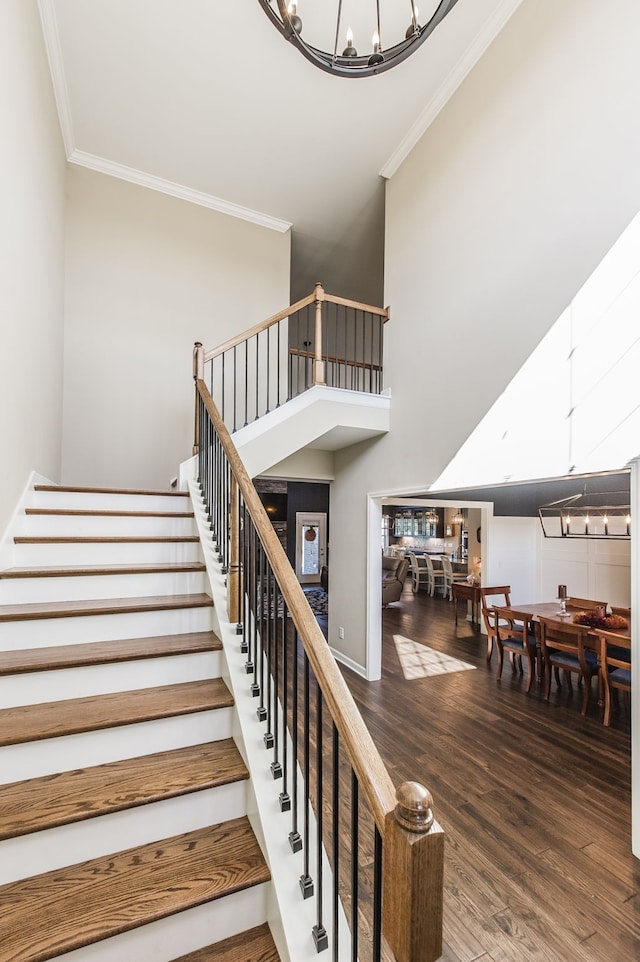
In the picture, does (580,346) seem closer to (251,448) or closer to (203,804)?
(251,448)

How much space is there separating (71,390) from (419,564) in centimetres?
978

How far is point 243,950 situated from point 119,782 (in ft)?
1.98

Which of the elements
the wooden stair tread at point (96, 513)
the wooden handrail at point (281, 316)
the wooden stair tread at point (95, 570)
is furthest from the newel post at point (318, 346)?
the wooden stair tread at point (95, 570)

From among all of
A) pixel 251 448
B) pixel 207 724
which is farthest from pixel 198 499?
pixel 207 724

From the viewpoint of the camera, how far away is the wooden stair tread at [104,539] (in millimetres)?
2324

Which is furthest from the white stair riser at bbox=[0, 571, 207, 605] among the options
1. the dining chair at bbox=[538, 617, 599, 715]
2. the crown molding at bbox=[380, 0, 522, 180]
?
the crown molding at bbox=[380, 0, 522, 180]

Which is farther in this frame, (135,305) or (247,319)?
(247,319)

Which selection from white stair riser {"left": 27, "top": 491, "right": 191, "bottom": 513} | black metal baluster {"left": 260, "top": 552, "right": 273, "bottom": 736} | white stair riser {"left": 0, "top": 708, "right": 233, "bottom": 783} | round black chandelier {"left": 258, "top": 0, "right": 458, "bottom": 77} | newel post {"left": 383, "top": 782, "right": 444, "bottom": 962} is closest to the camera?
newel post {"left": 383, "top": 782, "right": 444, "bottom": 962}

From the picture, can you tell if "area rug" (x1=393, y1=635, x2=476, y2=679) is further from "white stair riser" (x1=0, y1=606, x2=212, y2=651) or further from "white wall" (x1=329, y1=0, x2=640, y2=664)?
"white stair riser" (x1=0, y1=606, x2=212, y2=651)

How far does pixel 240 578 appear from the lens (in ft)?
6.59

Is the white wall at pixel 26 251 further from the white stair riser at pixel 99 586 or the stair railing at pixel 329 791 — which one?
the stair railing at pixel 329 791

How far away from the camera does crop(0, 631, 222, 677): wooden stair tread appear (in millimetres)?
1648

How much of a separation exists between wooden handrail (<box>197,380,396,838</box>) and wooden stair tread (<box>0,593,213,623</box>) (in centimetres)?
77

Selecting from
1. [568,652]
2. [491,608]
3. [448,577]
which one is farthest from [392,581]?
[568,652]
